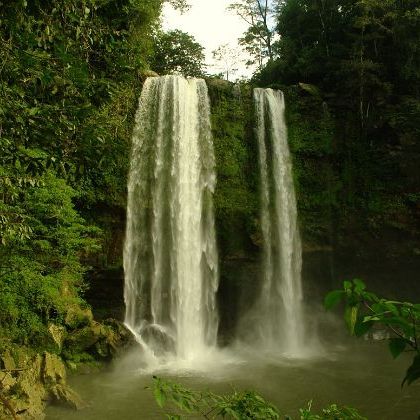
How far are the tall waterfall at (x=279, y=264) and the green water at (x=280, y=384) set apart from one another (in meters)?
1.98

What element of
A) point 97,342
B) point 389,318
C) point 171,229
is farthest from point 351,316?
point 171,229

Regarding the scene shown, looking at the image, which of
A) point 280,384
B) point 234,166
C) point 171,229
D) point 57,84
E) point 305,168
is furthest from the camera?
point 305,168

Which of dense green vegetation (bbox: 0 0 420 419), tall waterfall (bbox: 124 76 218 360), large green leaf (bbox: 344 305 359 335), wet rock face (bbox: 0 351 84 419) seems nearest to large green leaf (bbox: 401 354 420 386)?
large green leaf (bbox: 344 305 359 335)

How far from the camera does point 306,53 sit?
1819cm

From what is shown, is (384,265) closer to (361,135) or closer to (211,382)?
(361,135)

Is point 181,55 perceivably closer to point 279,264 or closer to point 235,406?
point 279,264

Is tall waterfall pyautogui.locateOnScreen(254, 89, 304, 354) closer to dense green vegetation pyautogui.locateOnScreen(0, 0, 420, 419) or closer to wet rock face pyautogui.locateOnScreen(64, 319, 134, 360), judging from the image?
dense green vegetation pyautogui.locateOnScreen(0, 0, 420, 419)

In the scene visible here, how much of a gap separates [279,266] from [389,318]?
12.8 metres

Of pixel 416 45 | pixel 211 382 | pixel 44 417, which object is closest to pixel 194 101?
pixel 416 45

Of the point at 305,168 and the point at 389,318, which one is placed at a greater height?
the point at 305,168

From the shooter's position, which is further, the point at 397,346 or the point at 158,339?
the point at 158,339

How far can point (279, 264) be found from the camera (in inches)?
547

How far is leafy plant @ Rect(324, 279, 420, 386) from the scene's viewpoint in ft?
4.36

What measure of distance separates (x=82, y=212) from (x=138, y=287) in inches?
120
